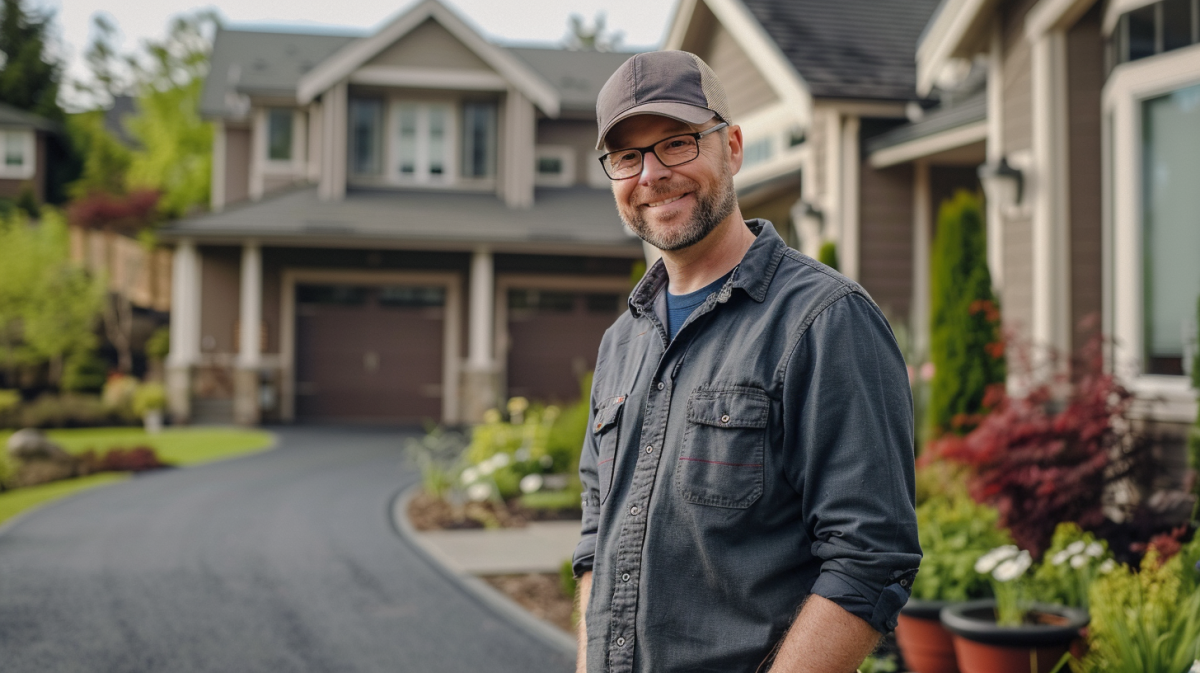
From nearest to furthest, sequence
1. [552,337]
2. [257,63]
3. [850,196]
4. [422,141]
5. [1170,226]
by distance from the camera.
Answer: [1170,226] < [850,196] < [552,337] < [422,141] < [257,63]

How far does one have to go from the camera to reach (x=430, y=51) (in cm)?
1927

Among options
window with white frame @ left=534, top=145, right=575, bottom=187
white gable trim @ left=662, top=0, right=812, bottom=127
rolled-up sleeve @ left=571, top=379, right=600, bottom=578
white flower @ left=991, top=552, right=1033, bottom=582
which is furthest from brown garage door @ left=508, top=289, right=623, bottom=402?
rolled-up sleeve @ left=571, top=379, right=600, bottom=578

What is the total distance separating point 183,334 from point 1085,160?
1585cm

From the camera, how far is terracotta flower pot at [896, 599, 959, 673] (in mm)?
4484

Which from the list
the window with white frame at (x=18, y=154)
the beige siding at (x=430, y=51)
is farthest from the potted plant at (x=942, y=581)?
the window with white frame at (x=18, y=154)

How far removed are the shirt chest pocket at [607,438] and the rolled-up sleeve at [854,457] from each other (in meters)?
0.44

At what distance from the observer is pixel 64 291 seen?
69.3 ft

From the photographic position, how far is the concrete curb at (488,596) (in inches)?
219

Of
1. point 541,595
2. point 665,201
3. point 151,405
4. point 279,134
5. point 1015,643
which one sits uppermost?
point 279,134

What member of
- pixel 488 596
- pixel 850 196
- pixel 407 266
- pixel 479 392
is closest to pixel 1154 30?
pixel 850 196

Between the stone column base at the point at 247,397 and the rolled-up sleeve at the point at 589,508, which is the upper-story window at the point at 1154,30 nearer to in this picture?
the rolled-up sleeve at the point at 589,508

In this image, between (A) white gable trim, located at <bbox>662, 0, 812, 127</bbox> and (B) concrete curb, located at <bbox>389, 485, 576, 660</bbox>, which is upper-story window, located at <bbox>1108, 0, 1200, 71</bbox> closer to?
(A) white gable trim, located at <bbox>662, 0, 812, 127</bbox>

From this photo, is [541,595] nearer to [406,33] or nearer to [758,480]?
[758,480]

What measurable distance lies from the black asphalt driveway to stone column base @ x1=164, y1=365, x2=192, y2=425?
737cm
